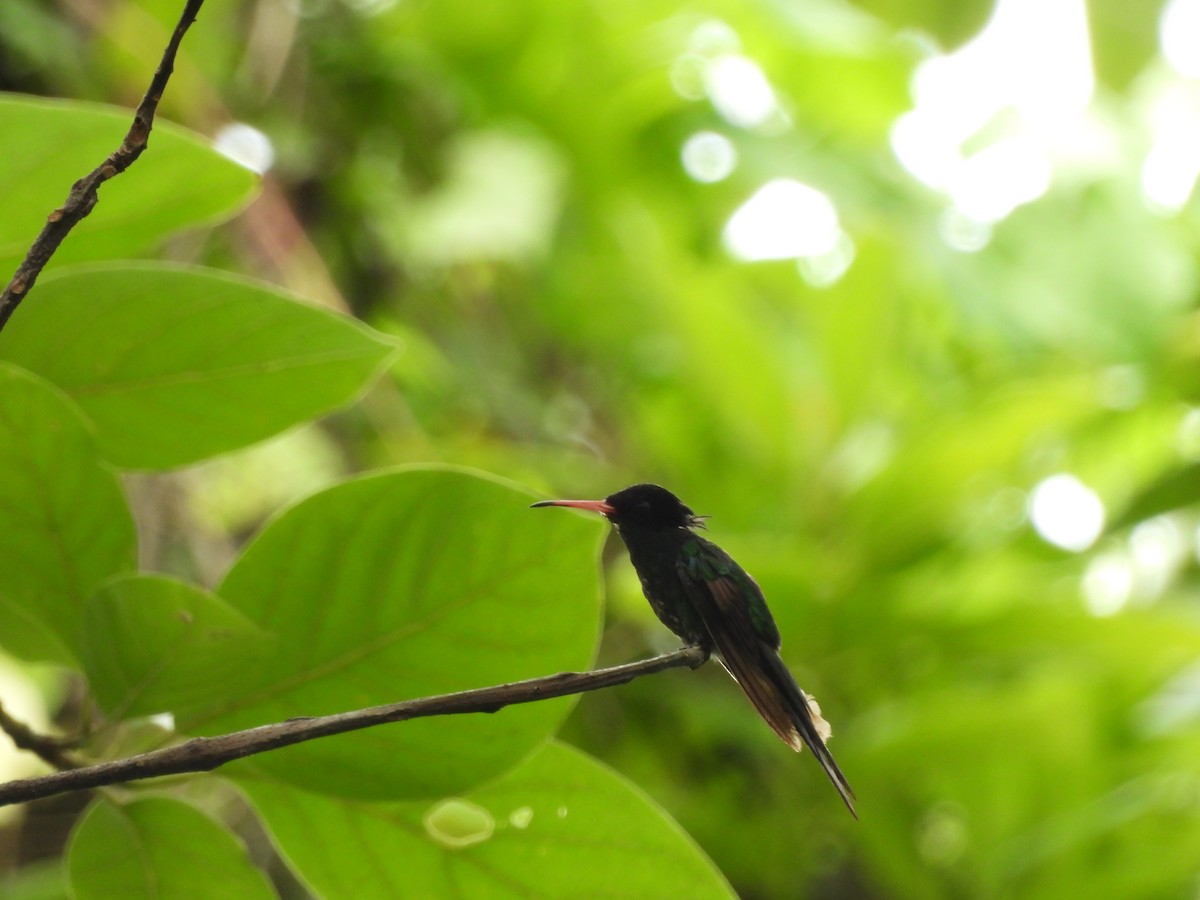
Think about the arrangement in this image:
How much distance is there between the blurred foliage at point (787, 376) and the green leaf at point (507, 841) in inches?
26.4

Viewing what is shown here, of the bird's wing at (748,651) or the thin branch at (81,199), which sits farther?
the bird's wing at (748,651)

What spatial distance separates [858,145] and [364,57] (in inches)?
44.9

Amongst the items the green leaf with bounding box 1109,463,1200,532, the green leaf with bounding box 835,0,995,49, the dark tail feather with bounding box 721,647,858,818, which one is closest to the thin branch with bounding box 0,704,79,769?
the dark tail feather with bounding box 721,647,858,818

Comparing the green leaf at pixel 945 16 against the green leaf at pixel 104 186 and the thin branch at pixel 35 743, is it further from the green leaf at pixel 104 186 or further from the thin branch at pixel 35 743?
the thin branch at pixel 35 743

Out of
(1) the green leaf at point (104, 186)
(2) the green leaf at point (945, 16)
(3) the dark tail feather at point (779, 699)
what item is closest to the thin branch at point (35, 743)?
(1) the green leaf at point (104, 186)

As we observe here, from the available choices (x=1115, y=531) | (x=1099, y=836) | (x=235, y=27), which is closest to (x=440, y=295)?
(x=235, y=27)

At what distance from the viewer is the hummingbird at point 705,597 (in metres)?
0.63

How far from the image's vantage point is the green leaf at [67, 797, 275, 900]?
0.69m

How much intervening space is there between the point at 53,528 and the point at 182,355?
0.45 feet

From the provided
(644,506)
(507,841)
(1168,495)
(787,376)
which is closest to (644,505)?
(644,506)

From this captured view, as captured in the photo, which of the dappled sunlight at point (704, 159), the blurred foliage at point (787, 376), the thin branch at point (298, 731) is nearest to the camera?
the thin branch at point (298, 731)

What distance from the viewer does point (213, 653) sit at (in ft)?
2.21

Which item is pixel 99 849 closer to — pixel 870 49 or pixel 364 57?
pixel 870 49

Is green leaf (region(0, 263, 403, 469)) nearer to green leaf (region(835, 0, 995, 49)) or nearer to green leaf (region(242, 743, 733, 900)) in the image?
green leaf (region(242, 743, 733, 900))
